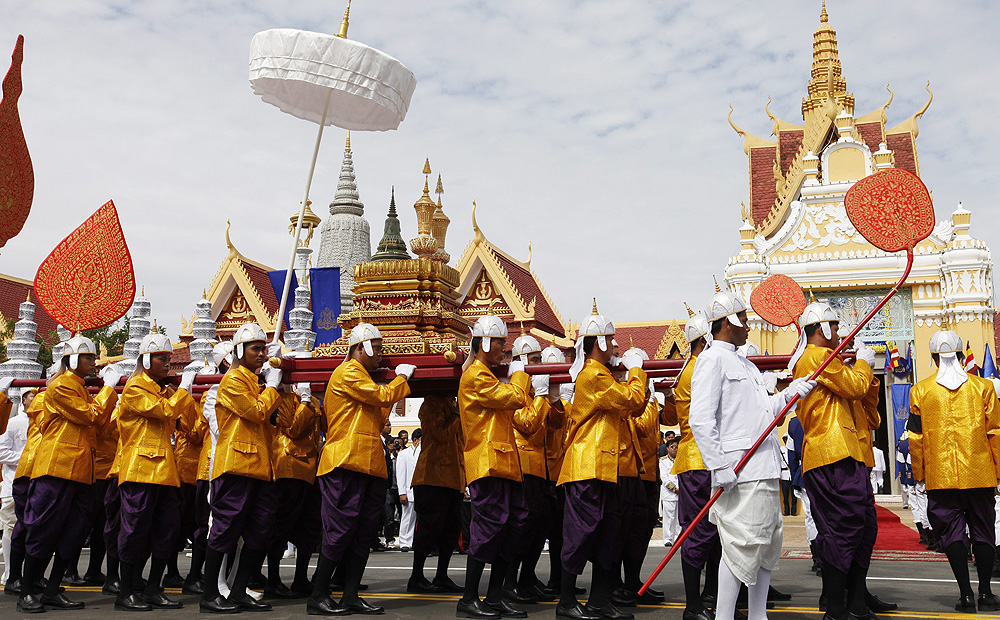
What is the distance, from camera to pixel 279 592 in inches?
282

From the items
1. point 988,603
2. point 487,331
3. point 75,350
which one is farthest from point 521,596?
point 75,350

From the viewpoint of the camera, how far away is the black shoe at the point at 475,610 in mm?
5723

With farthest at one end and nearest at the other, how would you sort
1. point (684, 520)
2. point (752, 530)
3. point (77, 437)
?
point (77, 437) < point (684, 520) < point (752, 530)

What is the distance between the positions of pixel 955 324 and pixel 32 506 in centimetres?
2048

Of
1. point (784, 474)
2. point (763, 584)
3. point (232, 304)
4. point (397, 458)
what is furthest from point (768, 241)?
point (763, 584)

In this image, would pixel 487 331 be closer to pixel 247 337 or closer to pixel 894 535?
pixel 247 337

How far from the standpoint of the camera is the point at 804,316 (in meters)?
5.93

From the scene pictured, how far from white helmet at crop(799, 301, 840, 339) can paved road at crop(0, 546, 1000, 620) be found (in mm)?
1928

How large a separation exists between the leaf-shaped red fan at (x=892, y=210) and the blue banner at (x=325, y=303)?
24.4 ft

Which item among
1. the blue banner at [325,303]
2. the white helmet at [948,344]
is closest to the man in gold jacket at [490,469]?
the white helmet at [948,344]

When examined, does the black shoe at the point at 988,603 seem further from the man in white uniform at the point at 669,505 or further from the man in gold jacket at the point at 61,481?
the man in gold jacket at the point at 61,481

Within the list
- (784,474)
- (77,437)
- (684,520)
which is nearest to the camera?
(684,520)

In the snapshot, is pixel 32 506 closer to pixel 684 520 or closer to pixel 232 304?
pixel 684 520

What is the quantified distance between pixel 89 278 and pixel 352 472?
133 inches
